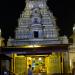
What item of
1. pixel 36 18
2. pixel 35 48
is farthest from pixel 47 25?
pixel 35 48

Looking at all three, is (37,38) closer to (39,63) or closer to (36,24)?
(36,24)

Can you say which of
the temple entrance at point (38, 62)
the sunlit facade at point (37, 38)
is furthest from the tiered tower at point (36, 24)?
the temple entrance at point (38, 62)

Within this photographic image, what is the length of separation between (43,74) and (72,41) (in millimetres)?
5534

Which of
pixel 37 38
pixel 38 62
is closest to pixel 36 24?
pixel 37 38

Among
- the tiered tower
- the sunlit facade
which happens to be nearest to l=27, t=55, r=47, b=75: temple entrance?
the sunlit facade

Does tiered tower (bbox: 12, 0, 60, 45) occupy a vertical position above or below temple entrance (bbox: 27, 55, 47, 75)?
above

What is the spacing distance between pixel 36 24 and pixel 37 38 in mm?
1739

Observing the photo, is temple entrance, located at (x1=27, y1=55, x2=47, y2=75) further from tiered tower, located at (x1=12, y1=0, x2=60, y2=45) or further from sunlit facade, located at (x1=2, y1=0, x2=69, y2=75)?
tiered tower, located at (x1=12, y1=0, x2=60, y2=45)

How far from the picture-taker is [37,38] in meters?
40.5

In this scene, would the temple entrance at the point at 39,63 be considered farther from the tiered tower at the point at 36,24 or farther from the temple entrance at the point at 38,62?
the tiered tower at the point at 36,24

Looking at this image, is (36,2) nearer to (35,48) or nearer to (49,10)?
(49,10)

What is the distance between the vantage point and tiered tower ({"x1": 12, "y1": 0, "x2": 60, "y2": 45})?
1602 inches

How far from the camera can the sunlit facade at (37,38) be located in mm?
38594

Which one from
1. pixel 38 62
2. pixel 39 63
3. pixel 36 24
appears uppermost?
pixel 36 24
